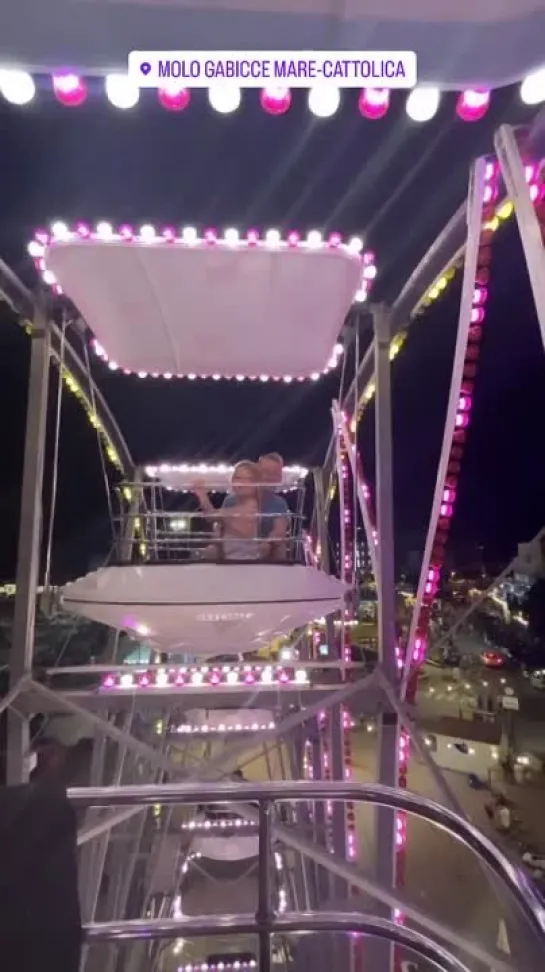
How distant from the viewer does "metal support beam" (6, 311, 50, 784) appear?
3.70 metres

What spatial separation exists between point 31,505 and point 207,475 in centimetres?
183

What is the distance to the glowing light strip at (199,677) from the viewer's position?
385 cm

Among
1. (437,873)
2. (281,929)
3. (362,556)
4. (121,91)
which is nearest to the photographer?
(281,929)

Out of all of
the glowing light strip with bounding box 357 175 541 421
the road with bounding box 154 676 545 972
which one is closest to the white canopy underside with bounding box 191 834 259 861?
the road with bounding box 154 676 545 972

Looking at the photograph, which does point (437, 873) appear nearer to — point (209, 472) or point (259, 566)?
point (209, 472)

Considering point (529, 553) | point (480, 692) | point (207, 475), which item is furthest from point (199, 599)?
point (480, 692)

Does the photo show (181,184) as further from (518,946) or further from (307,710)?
(518,946)

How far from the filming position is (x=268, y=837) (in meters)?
1.85

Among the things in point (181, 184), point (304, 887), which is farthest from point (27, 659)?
point (304, 887)

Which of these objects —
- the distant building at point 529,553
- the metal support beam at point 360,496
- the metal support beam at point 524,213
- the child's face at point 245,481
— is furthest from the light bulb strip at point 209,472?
the metal support beam at point 524,213

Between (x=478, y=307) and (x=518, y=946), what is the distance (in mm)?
Result: 2141

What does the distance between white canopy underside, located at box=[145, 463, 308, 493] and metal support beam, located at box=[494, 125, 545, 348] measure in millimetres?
3271

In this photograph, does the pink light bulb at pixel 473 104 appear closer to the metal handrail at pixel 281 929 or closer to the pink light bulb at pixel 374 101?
the pink light bulb at pixel 374 101

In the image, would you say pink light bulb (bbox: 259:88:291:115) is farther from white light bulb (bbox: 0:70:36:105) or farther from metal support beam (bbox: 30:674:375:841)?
metal support beam (bbox: 30:674:375:841)
